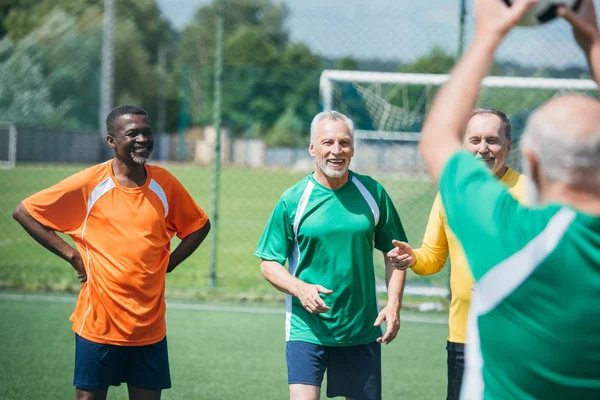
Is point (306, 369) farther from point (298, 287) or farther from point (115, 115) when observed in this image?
point (115, 115)

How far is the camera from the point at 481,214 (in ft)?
6.81

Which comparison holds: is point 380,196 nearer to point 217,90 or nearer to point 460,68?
point 460,68

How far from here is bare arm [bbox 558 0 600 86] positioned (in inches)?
82.1

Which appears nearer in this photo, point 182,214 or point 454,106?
point 454,106

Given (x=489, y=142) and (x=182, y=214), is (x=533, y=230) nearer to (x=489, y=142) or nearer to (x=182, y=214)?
(x=489, y=142)

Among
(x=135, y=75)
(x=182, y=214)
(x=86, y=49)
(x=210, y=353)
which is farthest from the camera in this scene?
(x=135, y=75)

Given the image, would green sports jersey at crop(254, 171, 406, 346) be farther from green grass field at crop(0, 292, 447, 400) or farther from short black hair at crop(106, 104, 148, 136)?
green grass field at crop(0, 292, 447, 400)

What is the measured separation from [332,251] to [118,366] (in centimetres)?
135

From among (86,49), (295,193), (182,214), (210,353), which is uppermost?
(86,49)

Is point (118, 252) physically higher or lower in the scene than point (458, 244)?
lower

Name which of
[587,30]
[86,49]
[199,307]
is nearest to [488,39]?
[587,30]

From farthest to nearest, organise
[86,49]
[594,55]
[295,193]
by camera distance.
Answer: [86,49]
[295,193]
[594,55]

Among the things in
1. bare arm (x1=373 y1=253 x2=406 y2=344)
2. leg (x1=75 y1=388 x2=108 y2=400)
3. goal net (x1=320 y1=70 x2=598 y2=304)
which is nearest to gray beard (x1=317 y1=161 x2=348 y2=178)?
bare arm (x1=373 y1=253 x2=406 y2=344)

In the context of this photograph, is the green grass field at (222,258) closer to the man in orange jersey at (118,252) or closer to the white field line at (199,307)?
the white field line at (199,307)
